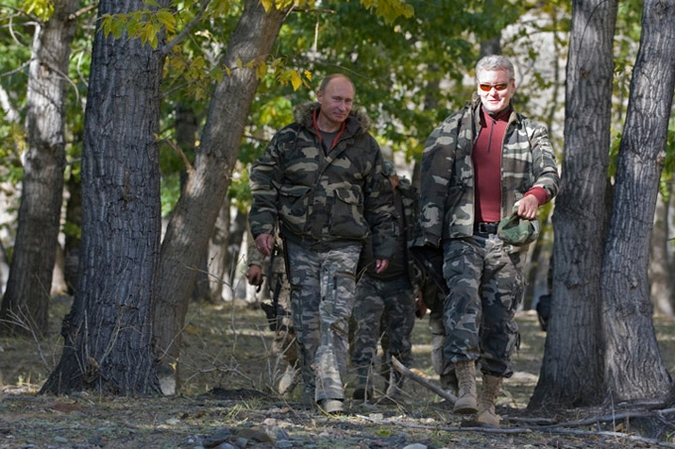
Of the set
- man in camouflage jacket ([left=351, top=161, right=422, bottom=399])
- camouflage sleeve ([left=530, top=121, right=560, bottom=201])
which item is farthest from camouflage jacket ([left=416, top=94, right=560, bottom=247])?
man in camouflage jacket ([left=351, top=161, right=422, bottom=399])

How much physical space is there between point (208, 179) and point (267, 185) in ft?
9.49

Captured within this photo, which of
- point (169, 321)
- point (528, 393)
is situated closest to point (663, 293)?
point (528, 393)

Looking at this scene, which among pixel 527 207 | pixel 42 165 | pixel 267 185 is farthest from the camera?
pixel 42 165

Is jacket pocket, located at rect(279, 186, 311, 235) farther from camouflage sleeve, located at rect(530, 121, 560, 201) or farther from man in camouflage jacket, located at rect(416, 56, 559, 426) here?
camouflage sleeve, located at rect(530, 121, 560, 201)

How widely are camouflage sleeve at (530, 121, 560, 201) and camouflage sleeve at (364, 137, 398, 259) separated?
1.12 m

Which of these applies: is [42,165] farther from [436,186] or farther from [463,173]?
[463,173]

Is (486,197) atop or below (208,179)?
below

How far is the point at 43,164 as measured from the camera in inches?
544

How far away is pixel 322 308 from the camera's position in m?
7.27

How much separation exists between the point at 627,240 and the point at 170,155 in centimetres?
1092

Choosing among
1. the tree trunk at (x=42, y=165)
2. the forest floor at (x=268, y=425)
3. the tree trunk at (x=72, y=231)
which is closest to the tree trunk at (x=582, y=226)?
the forest floor at (x=268, y=425)

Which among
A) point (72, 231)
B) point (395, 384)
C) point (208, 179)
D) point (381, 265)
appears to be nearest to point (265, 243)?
point (381, 265)

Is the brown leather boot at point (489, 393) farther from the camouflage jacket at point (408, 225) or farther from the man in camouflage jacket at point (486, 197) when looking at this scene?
the camouflage jacket at point (408, 225)

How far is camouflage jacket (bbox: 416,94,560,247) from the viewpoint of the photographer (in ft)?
22.7
